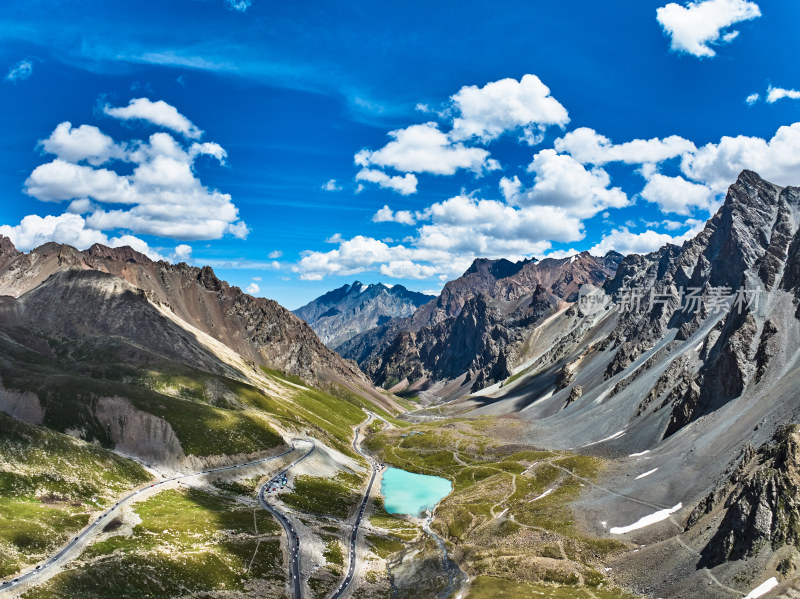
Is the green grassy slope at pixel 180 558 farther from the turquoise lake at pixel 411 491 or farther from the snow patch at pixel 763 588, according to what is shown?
the snow patch at pixel 763 588

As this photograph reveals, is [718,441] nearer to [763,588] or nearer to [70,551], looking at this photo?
[763,588]

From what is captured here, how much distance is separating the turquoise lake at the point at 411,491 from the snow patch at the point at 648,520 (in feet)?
168

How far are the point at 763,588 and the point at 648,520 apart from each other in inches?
1363

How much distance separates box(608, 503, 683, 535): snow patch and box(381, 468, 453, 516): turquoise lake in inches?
2015

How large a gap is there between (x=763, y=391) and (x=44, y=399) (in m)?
187

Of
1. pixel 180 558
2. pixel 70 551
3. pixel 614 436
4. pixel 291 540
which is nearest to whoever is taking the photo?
pixel 70 551

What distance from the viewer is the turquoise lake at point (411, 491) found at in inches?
5356

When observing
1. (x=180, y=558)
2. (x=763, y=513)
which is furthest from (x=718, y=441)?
(x=180, y=558)

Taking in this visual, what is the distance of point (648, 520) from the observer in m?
93.6

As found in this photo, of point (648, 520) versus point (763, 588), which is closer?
point (763, 588)

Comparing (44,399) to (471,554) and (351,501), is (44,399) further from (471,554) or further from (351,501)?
(471,554)

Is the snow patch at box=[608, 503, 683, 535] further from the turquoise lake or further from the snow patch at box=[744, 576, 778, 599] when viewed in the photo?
the turquoise lake

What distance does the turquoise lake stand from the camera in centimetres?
13604

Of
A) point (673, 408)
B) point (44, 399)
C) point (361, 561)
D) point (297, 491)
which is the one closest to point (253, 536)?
point (361, 561)
